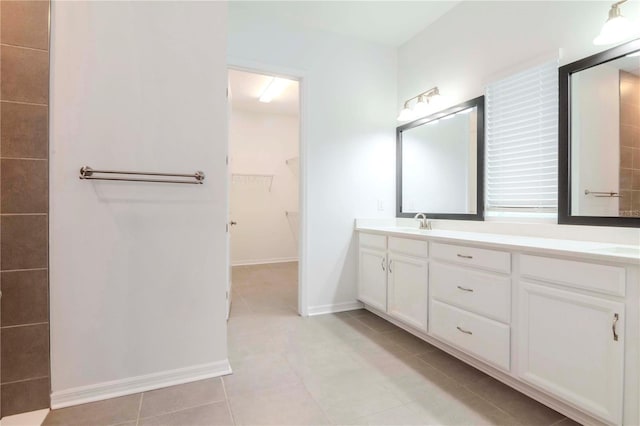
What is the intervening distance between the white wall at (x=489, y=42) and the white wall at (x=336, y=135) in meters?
0.38

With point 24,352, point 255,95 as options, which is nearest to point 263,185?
point 255,95

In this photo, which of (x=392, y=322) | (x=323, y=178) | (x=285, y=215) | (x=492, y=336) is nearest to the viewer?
(x=492, y=336)

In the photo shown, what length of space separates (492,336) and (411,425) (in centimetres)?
69

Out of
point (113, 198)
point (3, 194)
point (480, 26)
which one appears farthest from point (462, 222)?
point (3, 194)

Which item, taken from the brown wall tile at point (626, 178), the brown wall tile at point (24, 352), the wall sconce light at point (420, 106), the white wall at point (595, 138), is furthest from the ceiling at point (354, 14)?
the brown wall tile at point (24, 352)

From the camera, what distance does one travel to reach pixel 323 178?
3.08 metres

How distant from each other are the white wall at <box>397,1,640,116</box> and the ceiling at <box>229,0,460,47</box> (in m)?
0.15

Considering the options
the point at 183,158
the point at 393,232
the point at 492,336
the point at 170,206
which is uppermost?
the point at 183,158

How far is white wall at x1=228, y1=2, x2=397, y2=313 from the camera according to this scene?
9.63 ft

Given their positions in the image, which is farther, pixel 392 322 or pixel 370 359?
pixel 392 322

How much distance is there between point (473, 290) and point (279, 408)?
1.28 meters

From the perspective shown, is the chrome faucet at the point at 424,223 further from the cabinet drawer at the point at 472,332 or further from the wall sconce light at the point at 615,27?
the wall sconce light at the point at 615,27

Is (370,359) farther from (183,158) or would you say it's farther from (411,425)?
(183,158)

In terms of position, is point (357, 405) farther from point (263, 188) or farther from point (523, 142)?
point (263, 188)
